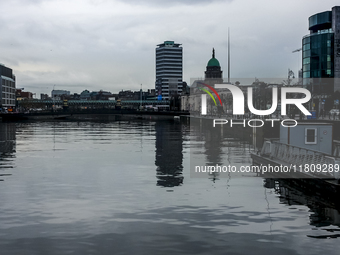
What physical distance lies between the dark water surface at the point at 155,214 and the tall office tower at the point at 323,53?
106256 mm

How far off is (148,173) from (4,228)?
18.3 metres

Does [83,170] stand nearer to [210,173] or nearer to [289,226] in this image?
[210,173]

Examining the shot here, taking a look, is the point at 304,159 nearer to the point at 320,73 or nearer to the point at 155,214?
the point at 155,214

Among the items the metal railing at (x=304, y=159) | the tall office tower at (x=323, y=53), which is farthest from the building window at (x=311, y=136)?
the tall office tower at (x=323, y=53)

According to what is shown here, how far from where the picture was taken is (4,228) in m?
20.8

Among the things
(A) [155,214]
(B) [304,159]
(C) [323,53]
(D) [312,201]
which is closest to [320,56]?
(C) [323,53]

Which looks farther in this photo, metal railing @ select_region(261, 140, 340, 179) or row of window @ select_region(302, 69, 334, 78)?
row of window @ select_region(302, 69, 334, 78)

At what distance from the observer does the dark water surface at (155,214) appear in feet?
60.9

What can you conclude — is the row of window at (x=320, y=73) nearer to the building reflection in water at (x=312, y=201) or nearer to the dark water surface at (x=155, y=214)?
the dark water surface at (x=155, y=214)

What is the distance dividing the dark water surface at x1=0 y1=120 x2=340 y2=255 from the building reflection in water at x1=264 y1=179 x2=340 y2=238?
54 millimetres

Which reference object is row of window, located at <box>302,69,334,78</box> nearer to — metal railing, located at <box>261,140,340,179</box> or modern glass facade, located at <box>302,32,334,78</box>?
modern glass facade, located at <box>302,32,334,78</box>

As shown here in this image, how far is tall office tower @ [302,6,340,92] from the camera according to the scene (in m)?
137

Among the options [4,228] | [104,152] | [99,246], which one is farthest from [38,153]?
[99,246]

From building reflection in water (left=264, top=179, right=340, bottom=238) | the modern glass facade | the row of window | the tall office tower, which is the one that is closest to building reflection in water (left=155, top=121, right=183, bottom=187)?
building reflection in water (left=264, top=179, right=340, bottom=238)
